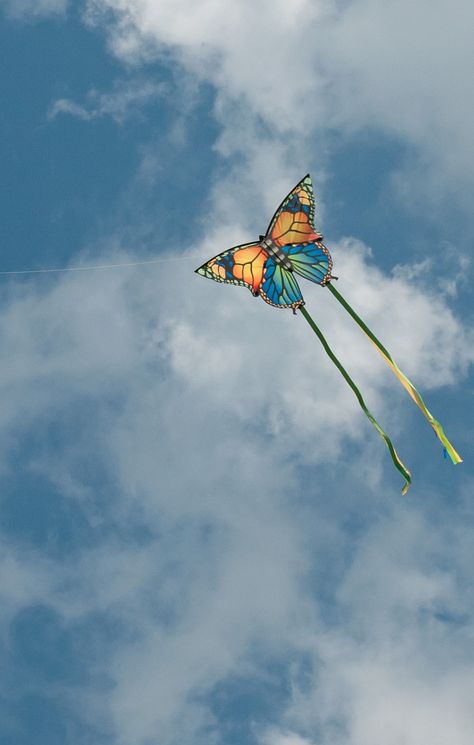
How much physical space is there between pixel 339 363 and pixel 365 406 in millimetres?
1944

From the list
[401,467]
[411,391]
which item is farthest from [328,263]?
[401,467]

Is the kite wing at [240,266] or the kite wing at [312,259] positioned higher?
the kite wing at [240,266]

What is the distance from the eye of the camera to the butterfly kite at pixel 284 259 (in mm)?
31188

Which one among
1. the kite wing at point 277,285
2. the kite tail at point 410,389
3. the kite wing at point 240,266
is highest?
the kite wing at point 240,266

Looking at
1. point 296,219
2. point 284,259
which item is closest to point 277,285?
point 284,259

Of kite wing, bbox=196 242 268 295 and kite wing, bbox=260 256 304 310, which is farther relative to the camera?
kite wing, bbox=260 256 304 310

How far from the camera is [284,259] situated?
3164 cm

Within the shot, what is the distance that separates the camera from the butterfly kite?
3119 centimetres

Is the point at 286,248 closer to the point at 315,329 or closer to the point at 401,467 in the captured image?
the point at 315,329

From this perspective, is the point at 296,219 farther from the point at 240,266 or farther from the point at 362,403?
→ the point at 362,403

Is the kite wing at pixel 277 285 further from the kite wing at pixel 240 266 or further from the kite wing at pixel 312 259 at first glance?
the kite wing at pixel 312 259

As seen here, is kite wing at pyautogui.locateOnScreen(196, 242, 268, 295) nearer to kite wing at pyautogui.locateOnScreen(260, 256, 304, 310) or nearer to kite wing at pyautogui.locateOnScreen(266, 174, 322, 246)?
kite wing at pyautogui.locateOnScreen(260, 256, 304, 310)

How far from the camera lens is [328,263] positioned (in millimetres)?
31625

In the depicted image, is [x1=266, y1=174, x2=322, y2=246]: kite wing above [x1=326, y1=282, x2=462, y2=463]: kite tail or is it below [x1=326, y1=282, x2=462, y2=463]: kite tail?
above
